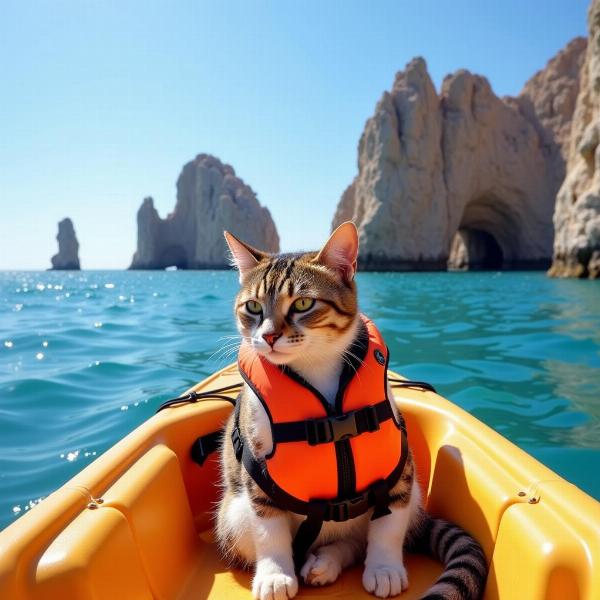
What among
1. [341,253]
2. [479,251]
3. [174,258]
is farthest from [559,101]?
[174,258]

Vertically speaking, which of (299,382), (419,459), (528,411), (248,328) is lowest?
(528,411)

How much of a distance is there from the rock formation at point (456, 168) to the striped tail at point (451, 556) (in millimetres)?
33929

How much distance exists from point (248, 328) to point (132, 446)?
0.73 metres

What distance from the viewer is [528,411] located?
3887 millimetres

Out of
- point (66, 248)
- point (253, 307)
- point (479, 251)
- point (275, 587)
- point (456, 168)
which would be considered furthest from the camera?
point (66, 248)

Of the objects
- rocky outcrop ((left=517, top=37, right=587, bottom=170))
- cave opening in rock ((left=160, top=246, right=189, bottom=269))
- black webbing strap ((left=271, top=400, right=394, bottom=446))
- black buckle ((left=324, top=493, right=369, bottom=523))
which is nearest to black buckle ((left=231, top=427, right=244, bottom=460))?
black webbing strap ((left=271, top=400, right=394, bottom=446))

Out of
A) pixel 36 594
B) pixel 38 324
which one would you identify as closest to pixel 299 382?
pixel 36 594

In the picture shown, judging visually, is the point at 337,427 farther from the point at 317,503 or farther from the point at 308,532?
the point at 308,532

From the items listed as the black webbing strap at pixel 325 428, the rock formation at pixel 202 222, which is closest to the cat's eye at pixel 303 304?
the black webbing strap at pixel 325 428

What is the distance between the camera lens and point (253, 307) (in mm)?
1644

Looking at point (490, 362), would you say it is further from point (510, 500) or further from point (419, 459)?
point (510, 500)

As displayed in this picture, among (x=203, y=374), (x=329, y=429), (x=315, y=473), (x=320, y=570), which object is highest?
(x=329, y=429)

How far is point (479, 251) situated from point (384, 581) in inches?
1741

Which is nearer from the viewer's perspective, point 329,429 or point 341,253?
point 329,429
